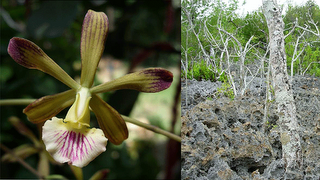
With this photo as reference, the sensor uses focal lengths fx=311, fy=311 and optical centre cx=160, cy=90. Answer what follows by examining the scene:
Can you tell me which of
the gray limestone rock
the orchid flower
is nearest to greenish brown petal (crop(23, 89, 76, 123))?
the orchid flower

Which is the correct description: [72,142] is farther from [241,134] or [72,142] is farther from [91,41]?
[241,134]

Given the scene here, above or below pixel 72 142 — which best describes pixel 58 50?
above

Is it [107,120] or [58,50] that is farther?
[58,50]

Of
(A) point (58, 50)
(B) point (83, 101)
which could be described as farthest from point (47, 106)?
(A) point (58, 50)

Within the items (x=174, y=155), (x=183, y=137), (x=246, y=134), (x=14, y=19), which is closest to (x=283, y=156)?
(x=246, y=134)

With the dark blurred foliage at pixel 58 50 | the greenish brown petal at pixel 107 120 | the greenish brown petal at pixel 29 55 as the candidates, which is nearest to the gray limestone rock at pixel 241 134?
the greenish brown petal at pixel 107 120

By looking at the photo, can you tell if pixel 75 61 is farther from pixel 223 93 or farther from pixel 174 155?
pixel 223 93

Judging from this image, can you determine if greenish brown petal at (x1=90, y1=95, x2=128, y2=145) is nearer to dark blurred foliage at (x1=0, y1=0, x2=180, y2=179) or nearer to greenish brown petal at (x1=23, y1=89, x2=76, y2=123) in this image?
greenish brown petal at (x1=23, y1=89, x2=76, y2=123)

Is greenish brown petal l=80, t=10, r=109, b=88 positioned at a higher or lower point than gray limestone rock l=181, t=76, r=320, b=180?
higher
